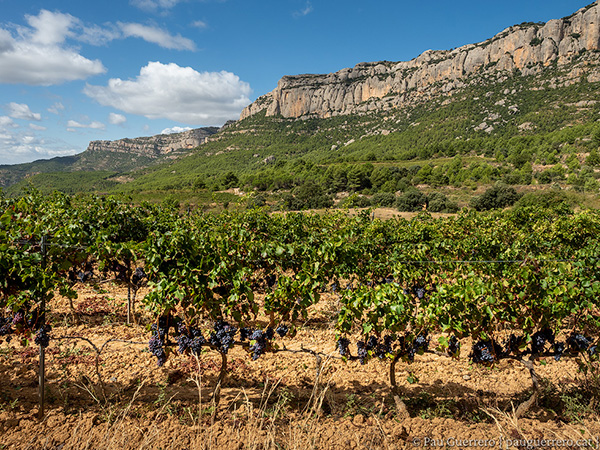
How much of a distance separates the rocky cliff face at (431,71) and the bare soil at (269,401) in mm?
95325

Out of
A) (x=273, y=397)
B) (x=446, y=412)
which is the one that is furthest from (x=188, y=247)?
(x=446, y=412)

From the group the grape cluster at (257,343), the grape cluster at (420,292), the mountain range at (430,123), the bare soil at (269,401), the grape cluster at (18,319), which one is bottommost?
the bare soil at (269,401)

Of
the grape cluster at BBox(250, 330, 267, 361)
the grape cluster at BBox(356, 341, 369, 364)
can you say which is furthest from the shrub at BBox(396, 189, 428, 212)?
the grape cluster at BBox(250, 330, 267, 361)

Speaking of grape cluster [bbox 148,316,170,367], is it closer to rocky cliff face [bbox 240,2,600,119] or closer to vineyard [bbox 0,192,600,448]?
vineyard [bbox 0,192,600,448]

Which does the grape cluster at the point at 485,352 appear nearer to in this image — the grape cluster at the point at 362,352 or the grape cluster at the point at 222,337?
the grape cluster at the point at 362,352

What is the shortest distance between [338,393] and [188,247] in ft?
9.44

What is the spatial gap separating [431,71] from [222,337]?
414 feet

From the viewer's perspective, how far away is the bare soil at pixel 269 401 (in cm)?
331

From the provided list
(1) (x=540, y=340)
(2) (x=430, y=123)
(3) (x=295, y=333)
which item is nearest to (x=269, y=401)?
(3) (x=295, y=333)

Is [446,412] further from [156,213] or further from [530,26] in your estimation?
[530,26]

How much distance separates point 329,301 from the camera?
8586 millimetres

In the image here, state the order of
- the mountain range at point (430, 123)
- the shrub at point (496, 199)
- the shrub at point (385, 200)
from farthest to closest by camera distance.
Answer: the mountain range at point (430, 123)
the shrub at point (385, 200)
the shrub at point (496, 199)

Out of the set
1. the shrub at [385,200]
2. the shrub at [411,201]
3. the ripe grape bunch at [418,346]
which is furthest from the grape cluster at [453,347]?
the shrub at [385,200]

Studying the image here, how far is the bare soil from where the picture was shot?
3307 mm
